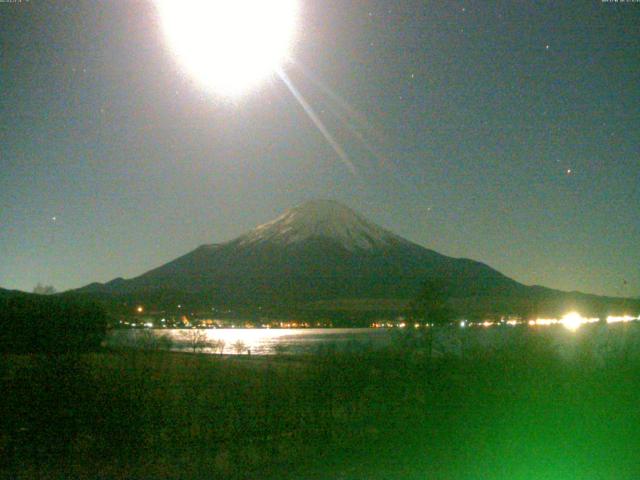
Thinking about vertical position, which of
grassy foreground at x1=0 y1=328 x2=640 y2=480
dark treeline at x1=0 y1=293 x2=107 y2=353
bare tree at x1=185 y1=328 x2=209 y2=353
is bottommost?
grassy foreground at x1=0 y1=328 x2=640 y2=480

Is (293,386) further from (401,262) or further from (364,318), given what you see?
(401,262)

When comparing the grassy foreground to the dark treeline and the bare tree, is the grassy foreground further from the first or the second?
the bare tree

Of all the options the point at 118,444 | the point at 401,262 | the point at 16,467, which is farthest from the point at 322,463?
the point at 401,262

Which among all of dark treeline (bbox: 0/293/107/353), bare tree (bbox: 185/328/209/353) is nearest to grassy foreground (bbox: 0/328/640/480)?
dark treeline (bbox: 0/293/107/353)

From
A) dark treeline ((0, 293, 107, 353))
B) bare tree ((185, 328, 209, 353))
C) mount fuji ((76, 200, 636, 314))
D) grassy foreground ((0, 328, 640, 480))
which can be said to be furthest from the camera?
mount fuji ((76, 200, 636, 314))

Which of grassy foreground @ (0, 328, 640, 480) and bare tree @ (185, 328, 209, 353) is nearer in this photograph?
grassy foreground @ (0, 328, 640, 480)
